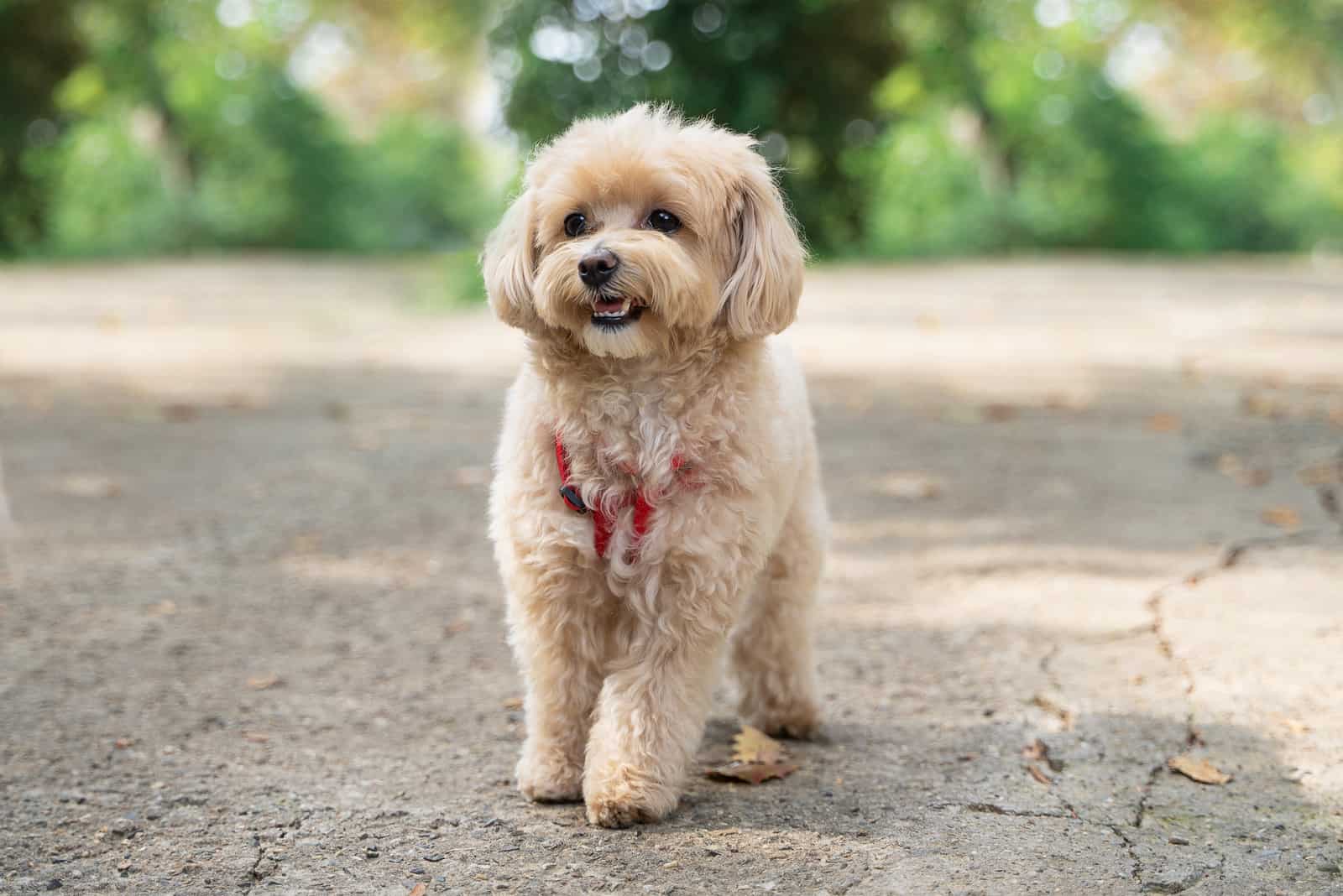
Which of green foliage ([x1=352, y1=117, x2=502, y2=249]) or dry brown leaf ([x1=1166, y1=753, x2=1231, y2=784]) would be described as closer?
dry brown leaf ([x1=1166, y1=753, x2=1231, y2=784])

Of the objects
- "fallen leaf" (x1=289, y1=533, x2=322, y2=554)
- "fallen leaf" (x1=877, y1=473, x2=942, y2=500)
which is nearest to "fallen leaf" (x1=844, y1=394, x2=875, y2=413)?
"fallen leaf" (x1=877, y1=473, x2=942, y2=500)

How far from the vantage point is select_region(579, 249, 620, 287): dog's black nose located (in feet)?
9.80

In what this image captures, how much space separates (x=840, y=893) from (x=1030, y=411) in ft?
20.1

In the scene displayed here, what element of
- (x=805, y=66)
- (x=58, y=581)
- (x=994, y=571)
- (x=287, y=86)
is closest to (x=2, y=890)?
(x=58, y=581)

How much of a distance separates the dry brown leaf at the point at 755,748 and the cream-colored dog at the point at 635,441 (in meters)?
0.32

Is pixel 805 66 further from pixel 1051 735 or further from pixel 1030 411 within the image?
pixel 1051 735

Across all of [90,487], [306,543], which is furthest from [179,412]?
[306,543]

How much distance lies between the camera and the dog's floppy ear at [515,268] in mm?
3195

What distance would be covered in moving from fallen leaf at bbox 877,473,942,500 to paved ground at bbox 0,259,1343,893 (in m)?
0.03

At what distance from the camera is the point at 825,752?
3.55 m

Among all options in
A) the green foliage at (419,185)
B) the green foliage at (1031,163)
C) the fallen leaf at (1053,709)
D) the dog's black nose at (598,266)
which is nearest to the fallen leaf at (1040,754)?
the fallen leaf at (1053,709)

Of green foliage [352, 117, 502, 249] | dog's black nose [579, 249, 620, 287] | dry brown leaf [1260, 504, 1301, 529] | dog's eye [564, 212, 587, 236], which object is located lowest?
dry brown leaf [1260, 504, 1301, 529]

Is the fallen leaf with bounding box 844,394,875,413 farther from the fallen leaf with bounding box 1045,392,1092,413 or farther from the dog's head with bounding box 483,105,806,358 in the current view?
the dog's head with bounding box 483,105,806,358

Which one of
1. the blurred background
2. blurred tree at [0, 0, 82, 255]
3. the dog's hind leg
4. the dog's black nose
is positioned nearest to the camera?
the dog's black nose
